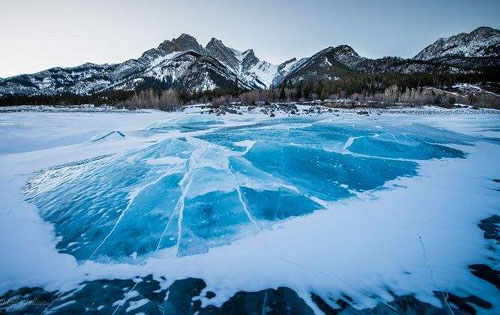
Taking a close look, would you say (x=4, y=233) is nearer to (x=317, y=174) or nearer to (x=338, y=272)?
(x=338, y=272)

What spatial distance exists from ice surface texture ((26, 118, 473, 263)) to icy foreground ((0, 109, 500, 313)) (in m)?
0.04

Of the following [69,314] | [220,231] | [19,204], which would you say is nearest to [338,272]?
[220,231]

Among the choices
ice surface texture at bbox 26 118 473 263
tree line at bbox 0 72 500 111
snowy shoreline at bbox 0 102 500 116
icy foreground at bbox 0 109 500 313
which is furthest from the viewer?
tree line at bbox 0 72 500 111

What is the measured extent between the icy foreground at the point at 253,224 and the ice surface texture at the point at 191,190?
0.04 m

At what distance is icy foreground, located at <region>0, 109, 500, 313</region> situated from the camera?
4668 millimetres

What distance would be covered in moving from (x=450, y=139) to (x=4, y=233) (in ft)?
75.7

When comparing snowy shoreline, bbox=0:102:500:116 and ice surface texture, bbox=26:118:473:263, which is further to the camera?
snowy shoreline, bbox=0:102:500:116

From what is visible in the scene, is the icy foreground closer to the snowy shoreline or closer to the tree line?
the snowy shoreline

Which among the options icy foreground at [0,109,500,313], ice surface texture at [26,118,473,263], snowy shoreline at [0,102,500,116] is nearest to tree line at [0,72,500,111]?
snowy shoreline at [0,102,500,116]

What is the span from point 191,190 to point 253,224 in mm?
2468

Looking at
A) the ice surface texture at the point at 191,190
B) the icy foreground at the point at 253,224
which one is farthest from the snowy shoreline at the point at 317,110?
the icy foreground at the point at 253,224

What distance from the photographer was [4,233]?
242 inches

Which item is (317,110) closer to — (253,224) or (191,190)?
(191,190)

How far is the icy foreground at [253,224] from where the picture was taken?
467 centimetres
